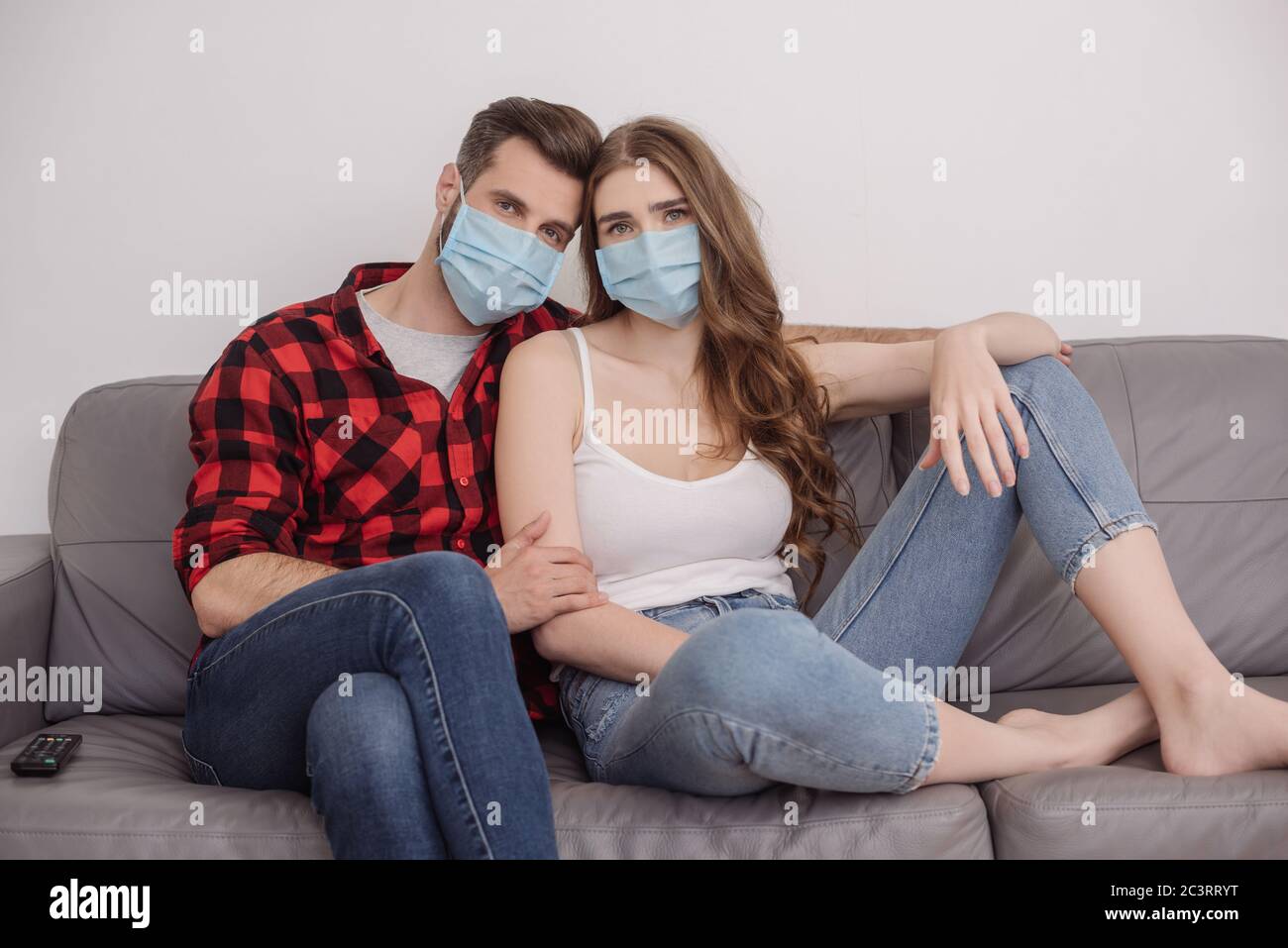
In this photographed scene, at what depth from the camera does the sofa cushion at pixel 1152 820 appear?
1.16 m

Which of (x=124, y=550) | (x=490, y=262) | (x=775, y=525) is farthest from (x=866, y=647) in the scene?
(x=124, y=550)

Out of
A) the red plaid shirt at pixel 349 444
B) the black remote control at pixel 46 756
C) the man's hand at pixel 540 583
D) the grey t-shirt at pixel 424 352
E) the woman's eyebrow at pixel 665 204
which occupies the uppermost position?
the woman's eyebrow at pixel 665 204

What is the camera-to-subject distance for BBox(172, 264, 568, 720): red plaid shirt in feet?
4.70

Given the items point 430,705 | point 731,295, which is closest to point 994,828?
point 430,705

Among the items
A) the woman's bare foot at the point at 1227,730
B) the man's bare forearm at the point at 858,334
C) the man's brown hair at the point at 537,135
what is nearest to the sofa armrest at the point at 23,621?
the man's brown hair at the point at 537,135

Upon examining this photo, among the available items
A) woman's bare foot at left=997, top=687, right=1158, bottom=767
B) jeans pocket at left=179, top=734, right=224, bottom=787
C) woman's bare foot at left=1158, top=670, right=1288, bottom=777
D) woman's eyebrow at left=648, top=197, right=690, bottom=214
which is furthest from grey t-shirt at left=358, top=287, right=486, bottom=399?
woman's bare foot at left=1158, top=670, right=1288, bottom=777

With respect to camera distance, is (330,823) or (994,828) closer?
(330,823)

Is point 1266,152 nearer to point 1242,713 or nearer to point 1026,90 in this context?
point 1026,90

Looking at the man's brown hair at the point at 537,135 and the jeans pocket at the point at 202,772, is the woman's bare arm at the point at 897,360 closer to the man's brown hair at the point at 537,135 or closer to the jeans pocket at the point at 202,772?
the man's brown hair at the point at 537,135

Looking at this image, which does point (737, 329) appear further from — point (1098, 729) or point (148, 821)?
point (148, 821)

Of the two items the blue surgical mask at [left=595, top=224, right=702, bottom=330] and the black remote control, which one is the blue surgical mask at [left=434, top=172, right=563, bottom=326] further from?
the black remote control

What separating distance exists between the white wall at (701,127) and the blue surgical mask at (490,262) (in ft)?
1.83

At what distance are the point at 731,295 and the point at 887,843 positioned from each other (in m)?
0.80
